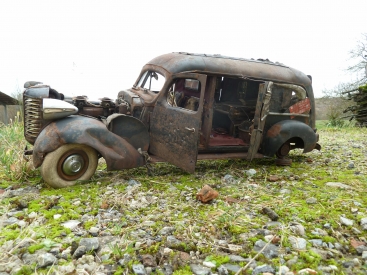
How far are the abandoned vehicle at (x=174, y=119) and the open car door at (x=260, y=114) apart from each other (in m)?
0.02

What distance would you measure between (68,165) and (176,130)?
155cm

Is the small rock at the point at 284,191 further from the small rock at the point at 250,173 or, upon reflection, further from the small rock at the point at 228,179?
the small rock at the point at 250,173

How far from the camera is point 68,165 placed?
3.91 m

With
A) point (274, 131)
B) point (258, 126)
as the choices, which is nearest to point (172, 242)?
point (258, 126)

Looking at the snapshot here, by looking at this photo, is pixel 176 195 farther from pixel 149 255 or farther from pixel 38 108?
pixel 38 108

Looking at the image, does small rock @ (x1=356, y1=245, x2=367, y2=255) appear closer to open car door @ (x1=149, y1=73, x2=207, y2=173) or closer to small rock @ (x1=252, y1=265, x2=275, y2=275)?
small rock @ (x1=252, y1=265, x2=275, y2=275)

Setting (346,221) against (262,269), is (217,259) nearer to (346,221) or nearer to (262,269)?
(262,269)

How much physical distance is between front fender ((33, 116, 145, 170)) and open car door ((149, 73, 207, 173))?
401 mm

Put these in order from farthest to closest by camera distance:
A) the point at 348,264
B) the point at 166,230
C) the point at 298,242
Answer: the point at 166,230 → the point at 298,242 → the point at 348,264

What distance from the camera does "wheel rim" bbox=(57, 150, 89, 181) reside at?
390cm

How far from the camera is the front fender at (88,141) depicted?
3797 millimetres

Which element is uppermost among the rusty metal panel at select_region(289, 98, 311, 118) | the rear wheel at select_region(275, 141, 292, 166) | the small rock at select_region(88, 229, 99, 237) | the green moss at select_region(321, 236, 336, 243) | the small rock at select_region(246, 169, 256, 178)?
the rusty metal panel at select_region(289, 98, 311, 118)

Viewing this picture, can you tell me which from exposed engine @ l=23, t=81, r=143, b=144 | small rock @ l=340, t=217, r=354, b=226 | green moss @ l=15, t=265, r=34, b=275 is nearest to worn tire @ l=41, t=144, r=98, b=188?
exposed engine @ l=23, t=81, r=143, b=144

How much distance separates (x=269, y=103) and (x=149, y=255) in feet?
11.6
